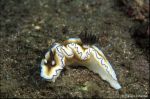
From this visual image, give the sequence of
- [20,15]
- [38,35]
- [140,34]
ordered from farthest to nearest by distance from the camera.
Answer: [20,15] → [140,34] → [38,35]

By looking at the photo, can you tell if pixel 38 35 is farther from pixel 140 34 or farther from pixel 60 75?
pixel 140 34

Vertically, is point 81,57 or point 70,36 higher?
point 81,57

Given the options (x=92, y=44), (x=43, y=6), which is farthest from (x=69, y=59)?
(x=43, y=6)

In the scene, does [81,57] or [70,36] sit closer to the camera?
[81,57]
